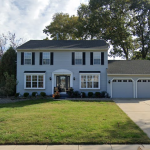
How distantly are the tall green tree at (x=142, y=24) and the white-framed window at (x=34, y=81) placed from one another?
60.7 feet

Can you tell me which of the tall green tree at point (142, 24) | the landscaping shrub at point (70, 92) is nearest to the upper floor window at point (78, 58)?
the landscaping shrub at point (70, 92)

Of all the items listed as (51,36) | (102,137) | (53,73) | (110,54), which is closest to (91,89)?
(53,73)

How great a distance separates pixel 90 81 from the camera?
16438 mm

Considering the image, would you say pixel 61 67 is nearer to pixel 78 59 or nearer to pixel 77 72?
pixel 77 72

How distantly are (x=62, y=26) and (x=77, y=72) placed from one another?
18108 millimetres

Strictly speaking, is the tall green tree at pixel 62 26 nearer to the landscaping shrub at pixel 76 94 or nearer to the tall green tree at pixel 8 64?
the tall green tree at pixel 8 64

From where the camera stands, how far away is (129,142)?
474cm

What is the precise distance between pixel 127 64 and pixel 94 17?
1048 cm

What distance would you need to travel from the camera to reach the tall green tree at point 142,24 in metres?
24.8

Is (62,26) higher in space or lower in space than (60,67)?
higher

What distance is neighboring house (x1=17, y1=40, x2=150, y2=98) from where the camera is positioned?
1620cm

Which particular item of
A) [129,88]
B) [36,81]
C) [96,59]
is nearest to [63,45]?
[96,59]

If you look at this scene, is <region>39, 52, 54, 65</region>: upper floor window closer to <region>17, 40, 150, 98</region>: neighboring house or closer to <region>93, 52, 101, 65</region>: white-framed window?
<region>17, 40, 150, 98</region>: neighboring house

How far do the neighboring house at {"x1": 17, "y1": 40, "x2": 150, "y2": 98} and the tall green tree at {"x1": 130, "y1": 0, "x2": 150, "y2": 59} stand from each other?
443 inches
